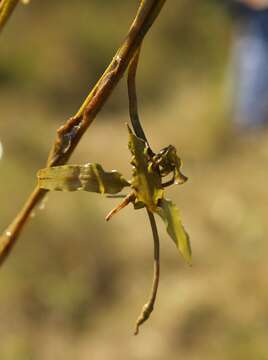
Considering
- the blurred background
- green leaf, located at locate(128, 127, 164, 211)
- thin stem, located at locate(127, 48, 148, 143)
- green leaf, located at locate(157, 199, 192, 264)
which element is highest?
thin stem, located at locate(127, 48, 148, 143)

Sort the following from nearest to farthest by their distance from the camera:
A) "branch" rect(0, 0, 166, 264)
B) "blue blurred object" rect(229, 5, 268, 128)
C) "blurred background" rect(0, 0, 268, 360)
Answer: "branch" rect(0, 0, 166, 264) → "blurred background" rect(0, 0, 268, 360) → "blue blurred object" rect(229, 5, 268, 128)

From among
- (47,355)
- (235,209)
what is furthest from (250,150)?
(47,355)

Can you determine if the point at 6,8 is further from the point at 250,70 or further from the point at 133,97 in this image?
the point at 250,70

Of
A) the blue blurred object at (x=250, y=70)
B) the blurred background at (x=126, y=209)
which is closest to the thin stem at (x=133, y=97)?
the blurred background at (x=126, y=209)

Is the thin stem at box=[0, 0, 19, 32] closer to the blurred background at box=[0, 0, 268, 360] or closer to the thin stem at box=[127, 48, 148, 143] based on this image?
the thin stem at box=[127, 48, 148, 143]

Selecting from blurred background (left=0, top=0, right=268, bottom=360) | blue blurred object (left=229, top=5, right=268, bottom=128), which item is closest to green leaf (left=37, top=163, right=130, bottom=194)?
blurred background (left=0, top=0, right=268, bottom=360)

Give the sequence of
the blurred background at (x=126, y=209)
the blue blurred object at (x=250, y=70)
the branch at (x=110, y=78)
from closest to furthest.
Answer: the branch at (x=110, y=78) < the blurred background at (x=126, y=209) < the blue blurred object at (x=250, y=70)

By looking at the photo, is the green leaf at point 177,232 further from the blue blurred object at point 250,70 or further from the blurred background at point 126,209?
the blue blurred object at point 250,70
